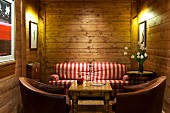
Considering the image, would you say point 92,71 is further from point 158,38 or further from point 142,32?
point 158,38

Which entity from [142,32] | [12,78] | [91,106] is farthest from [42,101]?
[142,32]

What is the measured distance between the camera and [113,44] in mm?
7023

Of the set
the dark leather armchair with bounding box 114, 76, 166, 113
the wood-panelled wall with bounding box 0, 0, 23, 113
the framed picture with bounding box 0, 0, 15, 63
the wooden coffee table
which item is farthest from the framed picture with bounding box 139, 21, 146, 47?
the framed picture with bounding box 0, 0, 15, 63

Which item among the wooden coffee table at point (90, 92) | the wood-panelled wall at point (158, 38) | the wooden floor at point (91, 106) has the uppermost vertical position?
the wood-panelled wall at point (158, 38)

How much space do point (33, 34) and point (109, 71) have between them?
2.12 meters

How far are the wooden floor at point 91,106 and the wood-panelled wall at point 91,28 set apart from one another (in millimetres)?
1534

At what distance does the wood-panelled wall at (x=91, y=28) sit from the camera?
701 cm

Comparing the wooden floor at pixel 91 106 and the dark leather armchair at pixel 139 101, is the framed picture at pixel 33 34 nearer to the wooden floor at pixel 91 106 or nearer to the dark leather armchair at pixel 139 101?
the wooden floor at pixel 91 106

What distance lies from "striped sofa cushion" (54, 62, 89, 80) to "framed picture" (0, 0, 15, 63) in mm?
2719

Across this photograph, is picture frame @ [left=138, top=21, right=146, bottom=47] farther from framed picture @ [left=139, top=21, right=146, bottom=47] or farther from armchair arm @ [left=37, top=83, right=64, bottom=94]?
armchair arm @ [left=37, top=83, right=64, bottom=94]

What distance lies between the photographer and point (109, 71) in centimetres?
661

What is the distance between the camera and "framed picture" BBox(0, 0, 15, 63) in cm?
346

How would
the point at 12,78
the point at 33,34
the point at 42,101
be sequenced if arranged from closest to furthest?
the point at 42,101 → the point at 12,78 → the point at 33,34

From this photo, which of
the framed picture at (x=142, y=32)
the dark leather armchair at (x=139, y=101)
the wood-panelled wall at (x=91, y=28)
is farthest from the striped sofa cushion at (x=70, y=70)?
the dark leather armchair at (x=139, y=101)
